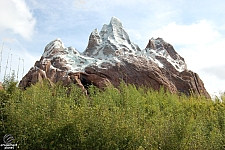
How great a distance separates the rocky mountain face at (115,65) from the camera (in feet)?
62.0

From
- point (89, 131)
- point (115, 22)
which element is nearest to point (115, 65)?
point (115, 22)

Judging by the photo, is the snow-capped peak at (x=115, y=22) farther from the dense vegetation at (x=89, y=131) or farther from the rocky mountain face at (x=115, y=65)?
the dense vegetation at (x=89, y=131)

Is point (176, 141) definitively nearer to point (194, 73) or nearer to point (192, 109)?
point (192, 109)

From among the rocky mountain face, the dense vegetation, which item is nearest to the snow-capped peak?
the rocky mountain face

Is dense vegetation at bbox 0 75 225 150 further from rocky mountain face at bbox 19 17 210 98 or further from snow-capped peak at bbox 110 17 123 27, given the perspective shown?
snow-capped peak at bbox 110 17 123 27

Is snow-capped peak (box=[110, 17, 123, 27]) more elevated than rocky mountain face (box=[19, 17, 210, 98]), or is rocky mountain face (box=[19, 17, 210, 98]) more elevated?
snow-capped peak (box=[110, 17, 123, 27])

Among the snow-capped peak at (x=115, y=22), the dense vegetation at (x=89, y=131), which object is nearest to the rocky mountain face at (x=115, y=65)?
the snow-capped peak at (x=115, y=22)

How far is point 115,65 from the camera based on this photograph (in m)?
19.8

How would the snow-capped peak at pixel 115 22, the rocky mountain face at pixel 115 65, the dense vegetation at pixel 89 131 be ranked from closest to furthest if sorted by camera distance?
the dense vegetation at pixel 89 131 → the rocky mountain face at pixel 115 65 → the snow-capped peak at pixel 115 22

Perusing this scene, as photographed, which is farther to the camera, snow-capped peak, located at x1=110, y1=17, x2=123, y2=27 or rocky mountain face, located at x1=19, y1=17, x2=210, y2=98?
snow-capped peak, located at x1=110, y1=17, x2=123, y2=27

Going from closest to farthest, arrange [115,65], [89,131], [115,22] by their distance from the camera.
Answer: [89,131] → [115,65] → [115,22]

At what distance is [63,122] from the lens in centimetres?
515

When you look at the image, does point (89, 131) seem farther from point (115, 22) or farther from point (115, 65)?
point (115, 22)

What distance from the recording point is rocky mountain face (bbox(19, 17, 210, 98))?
18.9 meters
